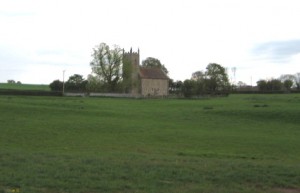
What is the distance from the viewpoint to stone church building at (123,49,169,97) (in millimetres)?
145663

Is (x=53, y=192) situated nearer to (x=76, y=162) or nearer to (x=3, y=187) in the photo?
(x=3, y=187)

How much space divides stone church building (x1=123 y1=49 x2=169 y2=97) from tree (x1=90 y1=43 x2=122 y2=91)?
15.1 feet

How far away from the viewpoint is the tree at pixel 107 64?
13512 cm

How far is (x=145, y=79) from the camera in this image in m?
159

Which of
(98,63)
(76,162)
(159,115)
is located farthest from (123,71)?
(76,162)

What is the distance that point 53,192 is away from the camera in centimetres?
988

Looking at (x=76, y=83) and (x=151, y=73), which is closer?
(x=76, y=83)

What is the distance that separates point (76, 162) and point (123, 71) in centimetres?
12499

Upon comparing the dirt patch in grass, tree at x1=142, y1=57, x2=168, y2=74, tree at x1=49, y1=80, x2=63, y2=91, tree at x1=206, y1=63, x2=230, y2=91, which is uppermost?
tree at x1=142, y1=57, x2=168, y2=74

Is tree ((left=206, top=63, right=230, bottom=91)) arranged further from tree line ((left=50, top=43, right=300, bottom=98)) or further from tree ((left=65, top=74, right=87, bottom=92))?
tree ((left=65, top=74, right=87, bottom=92))

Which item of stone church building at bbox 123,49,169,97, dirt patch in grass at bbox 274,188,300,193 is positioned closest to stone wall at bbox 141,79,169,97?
stone church building at bbox 123,49,169,97

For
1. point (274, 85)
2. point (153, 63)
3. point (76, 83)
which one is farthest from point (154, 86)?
point (274, 85)

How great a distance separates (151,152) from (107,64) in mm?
115351

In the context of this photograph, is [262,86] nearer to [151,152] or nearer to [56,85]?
[56,85]
